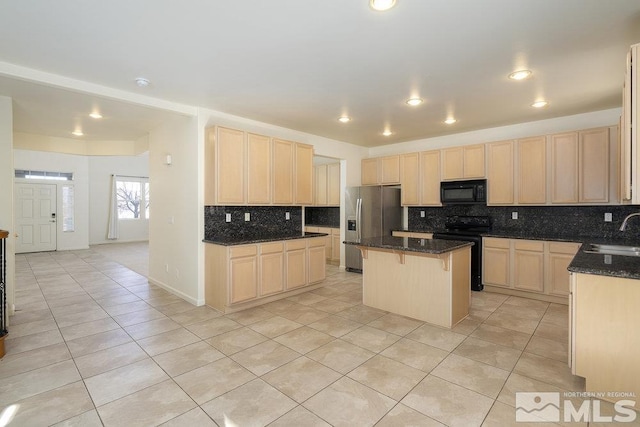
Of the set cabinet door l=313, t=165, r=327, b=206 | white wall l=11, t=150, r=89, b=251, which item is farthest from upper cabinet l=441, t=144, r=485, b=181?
white wall l=11, t=150, r=89, b=251

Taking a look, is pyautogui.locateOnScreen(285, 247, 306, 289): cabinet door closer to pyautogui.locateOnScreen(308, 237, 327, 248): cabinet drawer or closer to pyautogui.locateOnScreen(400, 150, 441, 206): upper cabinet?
pyautogui.locateOnScreen(308, 237, 327, 248): cabinet drawer

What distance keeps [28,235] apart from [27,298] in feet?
17.5

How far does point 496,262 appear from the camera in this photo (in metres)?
4.64

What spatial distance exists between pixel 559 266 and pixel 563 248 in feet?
0.82

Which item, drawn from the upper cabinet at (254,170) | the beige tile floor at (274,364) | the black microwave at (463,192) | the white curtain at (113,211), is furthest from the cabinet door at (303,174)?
the white curtain at (113,211)

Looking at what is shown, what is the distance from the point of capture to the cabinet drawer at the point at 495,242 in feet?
14.9

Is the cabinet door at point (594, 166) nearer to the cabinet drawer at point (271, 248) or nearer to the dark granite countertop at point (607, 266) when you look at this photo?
the dark granite countertop at point (607, 266)

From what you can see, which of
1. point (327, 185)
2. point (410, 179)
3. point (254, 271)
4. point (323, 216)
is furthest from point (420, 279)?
point (323, 216)

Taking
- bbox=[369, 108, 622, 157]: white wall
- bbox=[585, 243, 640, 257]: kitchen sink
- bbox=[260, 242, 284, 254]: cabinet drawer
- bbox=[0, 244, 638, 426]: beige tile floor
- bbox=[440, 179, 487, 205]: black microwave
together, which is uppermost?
bbox=[369, 108, 622, 157]: white wall

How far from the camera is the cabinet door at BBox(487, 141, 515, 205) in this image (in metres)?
4.71

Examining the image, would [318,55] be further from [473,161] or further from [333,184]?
[333,184]

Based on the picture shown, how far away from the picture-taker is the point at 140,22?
2.15 metres

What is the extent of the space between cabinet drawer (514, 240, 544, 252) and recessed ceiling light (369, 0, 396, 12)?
3843mm

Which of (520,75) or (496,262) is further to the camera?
(496,262)
